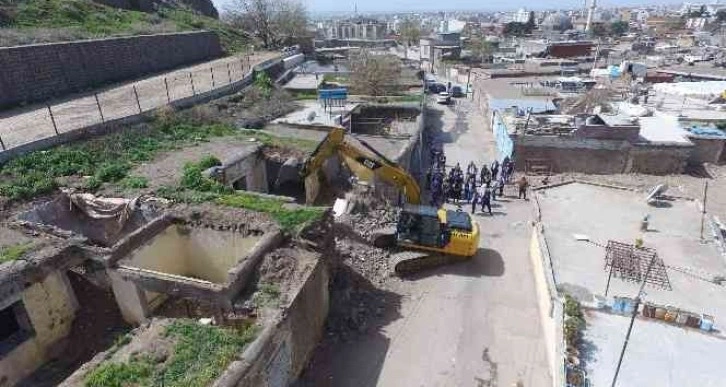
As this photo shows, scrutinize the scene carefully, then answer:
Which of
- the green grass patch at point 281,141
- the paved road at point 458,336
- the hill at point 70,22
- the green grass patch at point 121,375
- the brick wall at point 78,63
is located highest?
the hill at point 70,22

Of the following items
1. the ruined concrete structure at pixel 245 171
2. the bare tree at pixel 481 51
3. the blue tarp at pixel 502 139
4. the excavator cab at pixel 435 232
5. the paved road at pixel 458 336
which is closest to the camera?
the paved road at pixel 458 336

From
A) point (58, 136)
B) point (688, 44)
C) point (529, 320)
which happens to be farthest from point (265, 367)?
point (688, 44)

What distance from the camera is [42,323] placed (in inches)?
395

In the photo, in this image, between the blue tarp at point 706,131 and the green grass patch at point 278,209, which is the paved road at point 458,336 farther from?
the blue tarp at point 706,131

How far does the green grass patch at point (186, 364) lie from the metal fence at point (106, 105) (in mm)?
11239

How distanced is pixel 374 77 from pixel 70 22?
1943cm

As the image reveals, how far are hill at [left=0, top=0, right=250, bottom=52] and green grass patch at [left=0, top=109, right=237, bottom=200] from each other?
8.33m

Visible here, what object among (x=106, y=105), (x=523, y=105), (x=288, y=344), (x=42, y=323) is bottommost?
(x=42, y=323)

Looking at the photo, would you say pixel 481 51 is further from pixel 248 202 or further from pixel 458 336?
pixel 458 336

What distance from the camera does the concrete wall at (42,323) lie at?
946cm

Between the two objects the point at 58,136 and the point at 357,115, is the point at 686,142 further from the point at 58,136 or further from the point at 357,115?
the point at 58,136

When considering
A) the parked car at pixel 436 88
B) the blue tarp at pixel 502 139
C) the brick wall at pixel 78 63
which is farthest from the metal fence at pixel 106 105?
the parked car at pixel 436 88

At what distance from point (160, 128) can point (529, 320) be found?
51.6 ft

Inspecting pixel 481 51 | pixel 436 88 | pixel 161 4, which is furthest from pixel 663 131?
pixel 161 4
